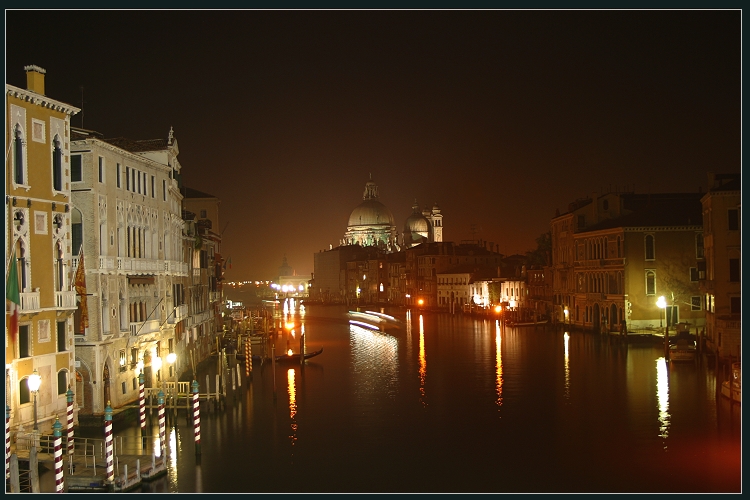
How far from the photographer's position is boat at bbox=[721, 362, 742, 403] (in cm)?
1600

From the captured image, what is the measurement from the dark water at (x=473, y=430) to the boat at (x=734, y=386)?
22cm

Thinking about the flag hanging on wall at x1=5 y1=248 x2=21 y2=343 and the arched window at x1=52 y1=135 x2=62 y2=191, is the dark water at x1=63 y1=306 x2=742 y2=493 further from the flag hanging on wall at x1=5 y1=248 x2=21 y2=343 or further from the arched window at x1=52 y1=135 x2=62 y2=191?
the arched window at x1=52 y1=135 x2=62 y2=191

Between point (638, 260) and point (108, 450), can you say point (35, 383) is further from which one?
point (638, 260)

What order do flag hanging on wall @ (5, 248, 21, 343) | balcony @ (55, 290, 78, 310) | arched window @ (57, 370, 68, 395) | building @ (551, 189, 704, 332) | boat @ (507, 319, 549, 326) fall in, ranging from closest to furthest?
flag hanging on wall @ (5, 248, 21, 343) → arched window @ (57, 370, 68, 395) → balcony @ (55, 290, 78, 310) → building @ (551, 189, 704, 332) → boat @ (507, 319, 549, 326)

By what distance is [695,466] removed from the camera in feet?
41.5

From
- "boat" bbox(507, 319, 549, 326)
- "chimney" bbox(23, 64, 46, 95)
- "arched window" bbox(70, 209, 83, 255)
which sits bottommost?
"boat" bbox(507, 319, 549, 326)

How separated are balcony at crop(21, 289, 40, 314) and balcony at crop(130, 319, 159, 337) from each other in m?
3.54

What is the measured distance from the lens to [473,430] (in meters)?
15.7

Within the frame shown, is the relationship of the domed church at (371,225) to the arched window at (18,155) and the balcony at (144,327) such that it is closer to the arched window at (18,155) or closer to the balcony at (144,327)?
the balcony at (144,327)

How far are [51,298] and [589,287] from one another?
23696 millimetres

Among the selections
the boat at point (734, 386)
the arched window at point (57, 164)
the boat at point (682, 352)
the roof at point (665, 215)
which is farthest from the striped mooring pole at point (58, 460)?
the roof at point (665, 215)

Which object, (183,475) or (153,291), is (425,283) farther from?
(183,475)

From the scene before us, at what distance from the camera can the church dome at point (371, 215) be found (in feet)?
325

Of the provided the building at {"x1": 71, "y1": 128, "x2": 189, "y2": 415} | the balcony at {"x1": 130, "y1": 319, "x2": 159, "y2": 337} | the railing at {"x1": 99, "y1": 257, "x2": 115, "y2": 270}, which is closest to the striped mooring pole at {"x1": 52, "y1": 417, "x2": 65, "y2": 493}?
the building at {"x1": 71, "y1": 128, "x2": 189, "y2": 415}
